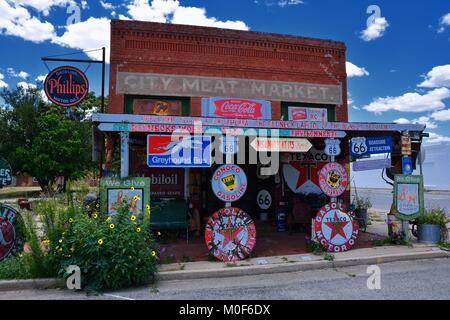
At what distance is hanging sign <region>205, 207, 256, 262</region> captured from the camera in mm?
7027

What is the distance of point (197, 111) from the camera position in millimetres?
11609

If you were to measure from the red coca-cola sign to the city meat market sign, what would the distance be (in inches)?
9.5

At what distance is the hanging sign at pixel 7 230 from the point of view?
6.45m

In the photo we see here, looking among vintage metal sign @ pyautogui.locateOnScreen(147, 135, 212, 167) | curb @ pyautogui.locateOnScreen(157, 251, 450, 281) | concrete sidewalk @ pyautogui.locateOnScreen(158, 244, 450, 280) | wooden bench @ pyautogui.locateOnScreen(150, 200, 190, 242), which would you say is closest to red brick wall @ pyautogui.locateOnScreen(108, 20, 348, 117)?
wooden bench @ pyautogui.locateOnScreen(150, 200, 190, 242)

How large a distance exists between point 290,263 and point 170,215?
3.93 m

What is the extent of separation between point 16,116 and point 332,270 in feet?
107

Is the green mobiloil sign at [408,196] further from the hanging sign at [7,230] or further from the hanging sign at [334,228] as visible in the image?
the hanging sign at [7,230]

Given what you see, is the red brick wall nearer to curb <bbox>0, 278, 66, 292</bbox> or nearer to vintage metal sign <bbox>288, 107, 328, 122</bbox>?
vintage metal sign <bbox>288, 107, 328, 122</bbox>

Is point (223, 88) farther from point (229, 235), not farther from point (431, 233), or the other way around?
point (431, 233)

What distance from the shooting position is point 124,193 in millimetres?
6656

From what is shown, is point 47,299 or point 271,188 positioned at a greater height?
point 271,188
